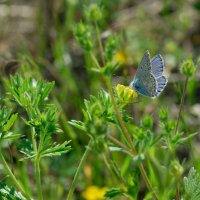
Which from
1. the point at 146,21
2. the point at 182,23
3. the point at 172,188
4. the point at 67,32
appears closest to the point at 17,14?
the point at 67,32

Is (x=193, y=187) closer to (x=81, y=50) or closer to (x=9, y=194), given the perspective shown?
(x=9, y=194)

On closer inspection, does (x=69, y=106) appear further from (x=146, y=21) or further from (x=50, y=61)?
(x=146, y=21)

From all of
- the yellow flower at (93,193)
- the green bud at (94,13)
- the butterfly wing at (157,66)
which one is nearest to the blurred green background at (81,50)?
the yellow flower at (93,193)

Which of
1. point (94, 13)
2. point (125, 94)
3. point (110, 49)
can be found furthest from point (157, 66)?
point (94, 13)

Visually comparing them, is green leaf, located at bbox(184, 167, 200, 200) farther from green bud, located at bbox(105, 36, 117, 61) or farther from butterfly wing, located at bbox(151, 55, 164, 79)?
green bud, located at bbox(105, 36, 117, 61)

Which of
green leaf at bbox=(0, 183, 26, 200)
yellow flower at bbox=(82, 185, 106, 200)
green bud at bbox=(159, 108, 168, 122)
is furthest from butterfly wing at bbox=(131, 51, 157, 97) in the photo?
yellow flower at bbox=(82, 185, 106, 200)

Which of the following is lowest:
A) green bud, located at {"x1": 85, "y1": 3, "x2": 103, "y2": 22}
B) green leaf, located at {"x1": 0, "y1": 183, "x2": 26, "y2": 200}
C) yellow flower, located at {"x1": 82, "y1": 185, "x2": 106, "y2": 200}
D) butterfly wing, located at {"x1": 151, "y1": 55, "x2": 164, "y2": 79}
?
yellow flower, located at {"x1": 82, "y1": 185, "x2": 106, "y2": 200}
